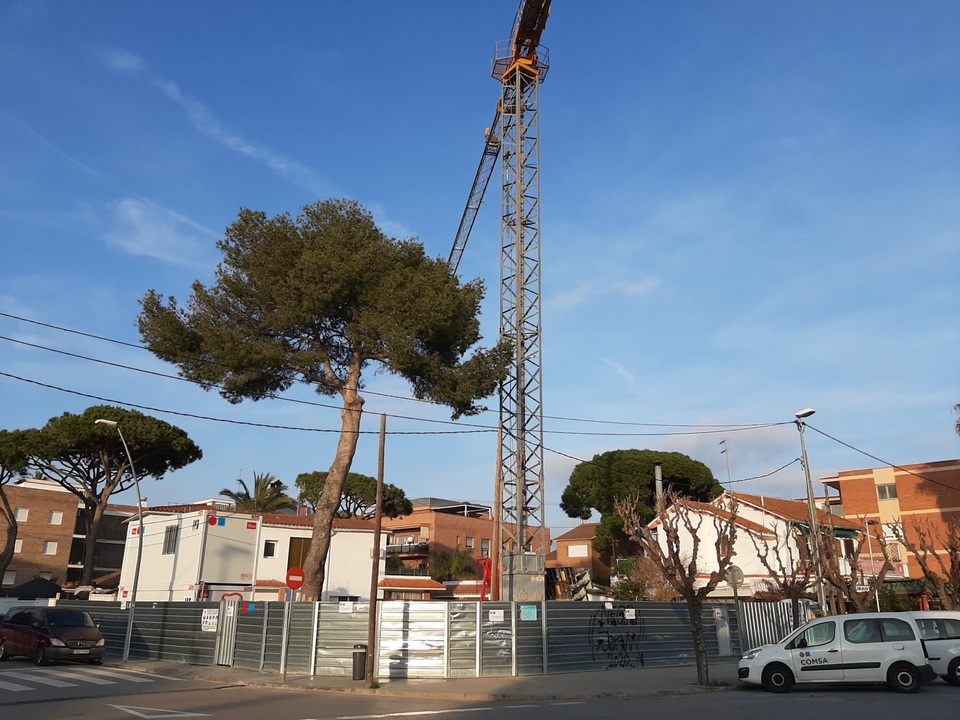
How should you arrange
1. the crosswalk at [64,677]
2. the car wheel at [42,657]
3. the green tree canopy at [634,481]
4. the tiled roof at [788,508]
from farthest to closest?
the green tree canopy at [634,481]
the tiled roof at [788,508]
the car wheel at [42,657]
the crosswalk at [64,677]

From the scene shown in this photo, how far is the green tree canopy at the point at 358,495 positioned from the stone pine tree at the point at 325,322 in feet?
124

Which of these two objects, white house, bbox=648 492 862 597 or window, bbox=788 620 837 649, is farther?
white house, bbox=648 492 862 597

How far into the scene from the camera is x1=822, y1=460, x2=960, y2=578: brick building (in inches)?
2034

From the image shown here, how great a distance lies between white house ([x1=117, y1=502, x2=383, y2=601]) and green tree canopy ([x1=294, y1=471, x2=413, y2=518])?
2061cm

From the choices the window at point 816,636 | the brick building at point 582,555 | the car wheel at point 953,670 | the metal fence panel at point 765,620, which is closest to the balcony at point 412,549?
the brick building at point 582,555

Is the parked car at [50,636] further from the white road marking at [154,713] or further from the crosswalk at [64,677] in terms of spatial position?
the white road marking at [154,713]

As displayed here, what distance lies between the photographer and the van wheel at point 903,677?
610 inches

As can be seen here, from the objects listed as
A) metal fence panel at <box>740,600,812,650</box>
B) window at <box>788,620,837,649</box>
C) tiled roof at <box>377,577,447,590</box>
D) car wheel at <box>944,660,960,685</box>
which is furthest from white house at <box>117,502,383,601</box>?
car wheel at <box>944,660,960,685</box>

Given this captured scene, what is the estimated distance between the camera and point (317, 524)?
2475cm

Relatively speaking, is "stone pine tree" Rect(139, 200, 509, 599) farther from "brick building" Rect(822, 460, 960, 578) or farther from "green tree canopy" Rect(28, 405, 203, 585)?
"brick building" Rect(822, 460, 960, 578)

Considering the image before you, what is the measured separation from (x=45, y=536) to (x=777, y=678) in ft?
211

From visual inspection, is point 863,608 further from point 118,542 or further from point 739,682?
point 118,542

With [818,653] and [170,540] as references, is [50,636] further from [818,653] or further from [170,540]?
[818,653]

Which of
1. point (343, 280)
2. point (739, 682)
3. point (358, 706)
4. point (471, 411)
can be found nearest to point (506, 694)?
point (358, 706)
